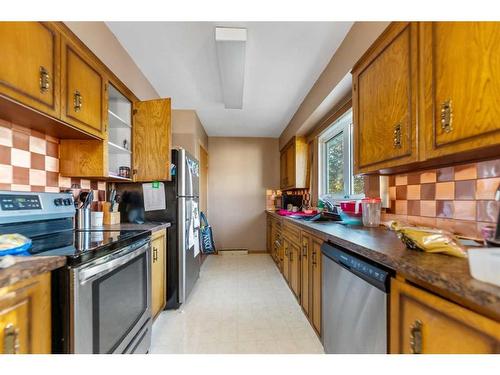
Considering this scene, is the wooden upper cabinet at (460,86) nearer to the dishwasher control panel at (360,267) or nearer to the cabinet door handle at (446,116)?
the cabinet door handle at (446,116)

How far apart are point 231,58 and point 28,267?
1.94 m

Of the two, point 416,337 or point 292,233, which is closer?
point 416,337

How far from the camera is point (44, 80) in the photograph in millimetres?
1155

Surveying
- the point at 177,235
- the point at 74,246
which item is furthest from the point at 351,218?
the point at 74,246

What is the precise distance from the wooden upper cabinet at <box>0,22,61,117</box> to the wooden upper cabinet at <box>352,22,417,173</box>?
5.93ft

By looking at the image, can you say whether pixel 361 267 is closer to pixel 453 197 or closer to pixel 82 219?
pixel 453 197

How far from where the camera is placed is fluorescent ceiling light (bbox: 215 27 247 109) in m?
1.77

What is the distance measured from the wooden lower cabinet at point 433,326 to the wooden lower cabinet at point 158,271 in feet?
5.50

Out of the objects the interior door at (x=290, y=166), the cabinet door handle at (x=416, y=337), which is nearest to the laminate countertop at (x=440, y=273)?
the cabinet door handle at (x=416, y=337)
